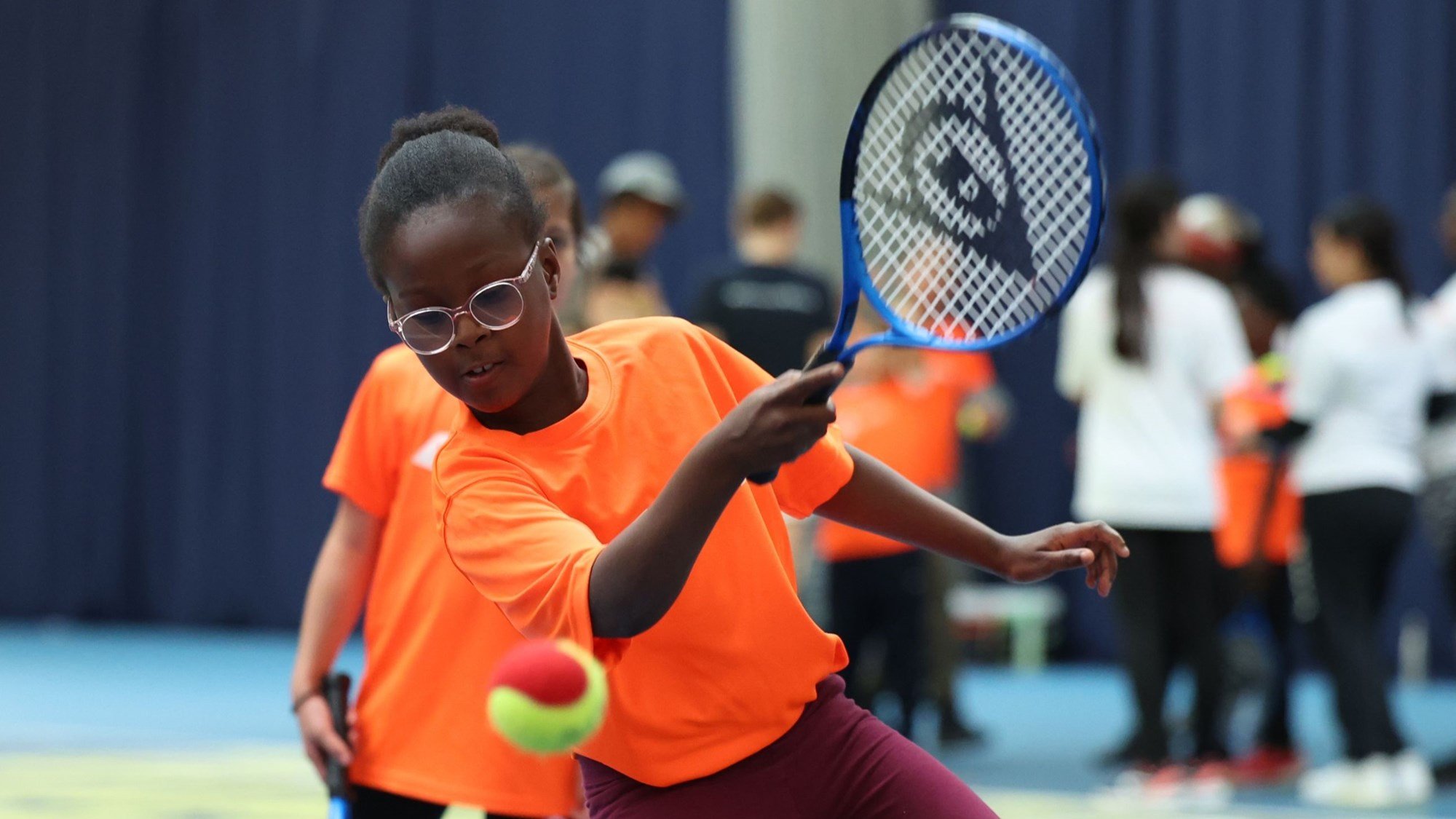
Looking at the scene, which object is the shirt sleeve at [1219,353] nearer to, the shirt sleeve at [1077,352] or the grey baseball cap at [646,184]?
the shirt sleeve at [1077,352]

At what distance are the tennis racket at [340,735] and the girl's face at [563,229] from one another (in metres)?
0.66

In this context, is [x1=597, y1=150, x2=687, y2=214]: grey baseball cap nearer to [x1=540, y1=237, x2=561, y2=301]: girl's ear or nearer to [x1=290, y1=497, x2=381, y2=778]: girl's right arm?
[x1=290, y1=497, x2=381, y2=778]: girl's right arm

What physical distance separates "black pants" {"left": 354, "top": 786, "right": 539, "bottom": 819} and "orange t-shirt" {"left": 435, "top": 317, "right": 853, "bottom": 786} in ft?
2.41

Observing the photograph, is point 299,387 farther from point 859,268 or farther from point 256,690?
point 859,268

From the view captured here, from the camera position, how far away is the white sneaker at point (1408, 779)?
502 cm

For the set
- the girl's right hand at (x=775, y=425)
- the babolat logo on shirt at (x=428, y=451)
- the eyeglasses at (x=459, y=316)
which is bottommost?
the babolat logo on shirt at (x=428, y=451)

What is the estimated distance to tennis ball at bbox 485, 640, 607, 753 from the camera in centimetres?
149

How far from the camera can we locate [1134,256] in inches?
202

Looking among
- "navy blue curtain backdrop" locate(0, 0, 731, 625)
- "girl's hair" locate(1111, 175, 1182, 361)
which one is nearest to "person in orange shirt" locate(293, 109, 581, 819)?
"girl's hair" locate(1111, 175, 1182, 361)

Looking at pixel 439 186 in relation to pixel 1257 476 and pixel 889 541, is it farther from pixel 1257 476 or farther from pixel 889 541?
pixel 1257 476

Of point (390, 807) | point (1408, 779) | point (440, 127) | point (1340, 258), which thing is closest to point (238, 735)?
point (1408, 779)

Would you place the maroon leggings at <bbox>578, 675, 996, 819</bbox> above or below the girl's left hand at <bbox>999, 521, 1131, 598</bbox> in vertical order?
below

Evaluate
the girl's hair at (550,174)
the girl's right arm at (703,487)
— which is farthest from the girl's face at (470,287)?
the girl's hair at (550,174)

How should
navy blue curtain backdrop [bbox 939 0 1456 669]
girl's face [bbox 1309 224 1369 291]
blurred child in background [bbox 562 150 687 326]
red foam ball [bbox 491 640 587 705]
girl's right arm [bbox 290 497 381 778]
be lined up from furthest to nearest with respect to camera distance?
navy blue curtain backdrop [bbox 939 0 1456 669], girl's face [bbox 1309 224 1369 291], blurred child in background [bbox 562 150 687 326], girl's right arm [bbox 290 497 381 778], red foam ball [bbox 491 640 587 705]
